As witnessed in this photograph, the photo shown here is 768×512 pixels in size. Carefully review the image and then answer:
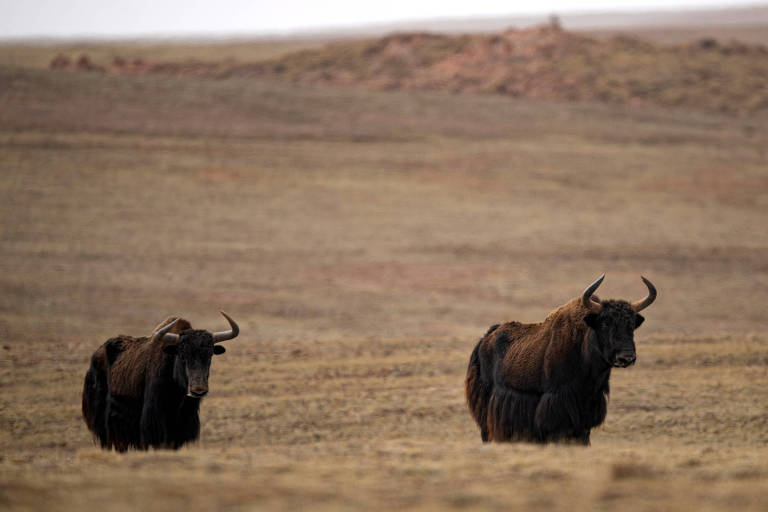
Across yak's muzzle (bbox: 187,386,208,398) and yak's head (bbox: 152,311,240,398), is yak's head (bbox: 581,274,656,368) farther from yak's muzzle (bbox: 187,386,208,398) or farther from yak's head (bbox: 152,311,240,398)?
yak's muzzle (bbox: 187,386,208,398)

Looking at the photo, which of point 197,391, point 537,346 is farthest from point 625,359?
point 197,391

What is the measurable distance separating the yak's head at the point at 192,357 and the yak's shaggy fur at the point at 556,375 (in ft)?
8.51

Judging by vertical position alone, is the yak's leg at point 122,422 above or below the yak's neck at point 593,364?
below

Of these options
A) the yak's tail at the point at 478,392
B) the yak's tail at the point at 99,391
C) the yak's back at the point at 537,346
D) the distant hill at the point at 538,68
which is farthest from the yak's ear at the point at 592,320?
the distant hill at the point at 538,68

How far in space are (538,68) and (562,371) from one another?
45.6m

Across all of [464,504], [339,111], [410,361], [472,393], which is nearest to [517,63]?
[339,111]

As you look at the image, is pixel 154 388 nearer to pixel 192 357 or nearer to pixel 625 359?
pixel 192 357

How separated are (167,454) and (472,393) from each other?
345 cm

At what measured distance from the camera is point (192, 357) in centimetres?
927

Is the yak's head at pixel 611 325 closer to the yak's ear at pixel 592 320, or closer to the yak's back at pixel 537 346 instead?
the yak's ear at pixel 592 320

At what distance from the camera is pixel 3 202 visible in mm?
29688

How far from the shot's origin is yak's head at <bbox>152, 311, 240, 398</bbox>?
912 centimetres

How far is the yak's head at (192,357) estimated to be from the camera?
9.12 m

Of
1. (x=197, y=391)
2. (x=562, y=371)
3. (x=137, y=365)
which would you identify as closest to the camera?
(x=197, y=391)
